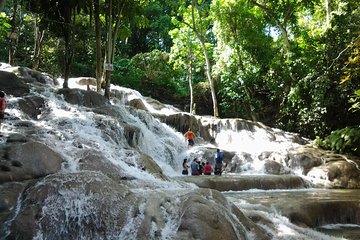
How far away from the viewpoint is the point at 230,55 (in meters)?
25.6

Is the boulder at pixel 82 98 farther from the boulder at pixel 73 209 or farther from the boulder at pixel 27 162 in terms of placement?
the boulder at pixel 73 209

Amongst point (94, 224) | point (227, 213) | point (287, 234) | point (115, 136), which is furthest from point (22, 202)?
point (115, 136)

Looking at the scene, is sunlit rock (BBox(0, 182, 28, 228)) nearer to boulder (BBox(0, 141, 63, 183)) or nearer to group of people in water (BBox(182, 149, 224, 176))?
boulder (BBox(0, 141, 63, 183))

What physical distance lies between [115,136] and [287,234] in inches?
276

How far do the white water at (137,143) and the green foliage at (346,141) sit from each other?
2282mm

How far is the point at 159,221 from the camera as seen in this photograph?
612 cm

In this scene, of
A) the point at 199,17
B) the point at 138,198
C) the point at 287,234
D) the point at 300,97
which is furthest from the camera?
the point at 199,17

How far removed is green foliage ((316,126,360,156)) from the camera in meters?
17.0

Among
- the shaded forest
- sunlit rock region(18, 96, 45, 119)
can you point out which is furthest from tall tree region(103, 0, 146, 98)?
sunlit rock region(18, 96, 45, 119)

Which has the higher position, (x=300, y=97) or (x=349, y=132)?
(x=300, y=97)

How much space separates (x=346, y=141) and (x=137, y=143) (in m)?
9.49

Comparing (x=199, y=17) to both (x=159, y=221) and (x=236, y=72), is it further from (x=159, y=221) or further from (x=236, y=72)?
(x=159, y=221)

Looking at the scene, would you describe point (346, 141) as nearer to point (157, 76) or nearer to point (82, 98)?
point (82, 98)

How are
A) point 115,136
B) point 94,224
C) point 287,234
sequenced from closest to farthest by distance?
1. point 94,224
2. point 287,234
3. point 115,136
